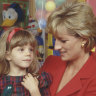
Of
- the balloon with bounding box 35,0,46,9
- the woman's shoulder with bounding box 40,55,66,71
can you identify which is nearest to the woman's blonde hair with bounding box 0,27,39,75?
the woman's shoulder with bounding box 40,55,66,71

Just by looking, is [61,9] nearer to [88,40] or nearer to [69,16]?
[69,16]

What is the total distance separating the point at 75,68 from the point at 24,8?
9.11 feet

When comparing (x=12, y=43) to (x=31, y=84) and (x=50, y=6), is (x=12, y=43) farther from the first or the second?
(x=50, y=6)

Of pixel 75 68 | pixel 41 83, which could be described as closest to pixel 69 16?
pixel 75 68

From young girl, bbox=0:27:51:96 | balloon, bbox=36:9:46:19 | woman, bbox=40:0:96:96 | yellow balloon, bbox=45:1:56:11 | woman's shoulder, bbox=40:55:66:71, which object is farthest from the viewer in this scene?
balloon, bbox=36:9:46:19

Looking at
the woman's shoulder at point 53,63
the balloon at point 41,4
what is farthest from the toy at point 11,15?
the woman's shoulder at point 53,63

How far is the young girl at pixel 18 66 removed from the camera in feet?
4.66

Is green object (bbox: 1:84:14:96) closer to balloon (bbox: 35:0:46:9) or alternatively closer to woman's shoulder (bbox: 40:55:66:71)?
woman's shoulder (bbox: 40:55:66:71)

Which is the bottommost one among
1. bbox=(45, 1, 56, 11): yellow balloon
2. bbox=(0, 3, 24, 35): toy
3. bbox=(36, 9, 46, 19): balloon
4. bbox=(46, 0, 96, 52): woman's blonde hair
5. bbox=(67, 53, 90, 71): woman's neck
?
bbox=(0, 3, 24, 35): toy

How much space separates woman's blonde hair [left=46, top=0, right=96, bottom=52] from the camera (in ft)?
4.30

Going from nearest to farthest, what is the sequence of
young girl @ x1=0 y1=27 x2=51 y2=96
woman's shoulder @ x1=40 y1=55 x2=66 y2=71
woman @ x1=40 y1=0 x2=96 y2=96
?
woman @ x1=40 y1=0 x2=96 y2=96, young girl @ x1=0 y1=27 x2=51 y2=96, woman's shoulder @ x1=40 y1=55 x2=66 y2=71

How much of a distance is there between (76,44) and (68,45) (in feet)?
0.18

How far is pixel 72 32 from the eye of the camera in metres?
1.32

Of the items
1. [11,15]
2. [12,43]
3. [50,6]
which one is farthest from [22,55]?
[11,15]
